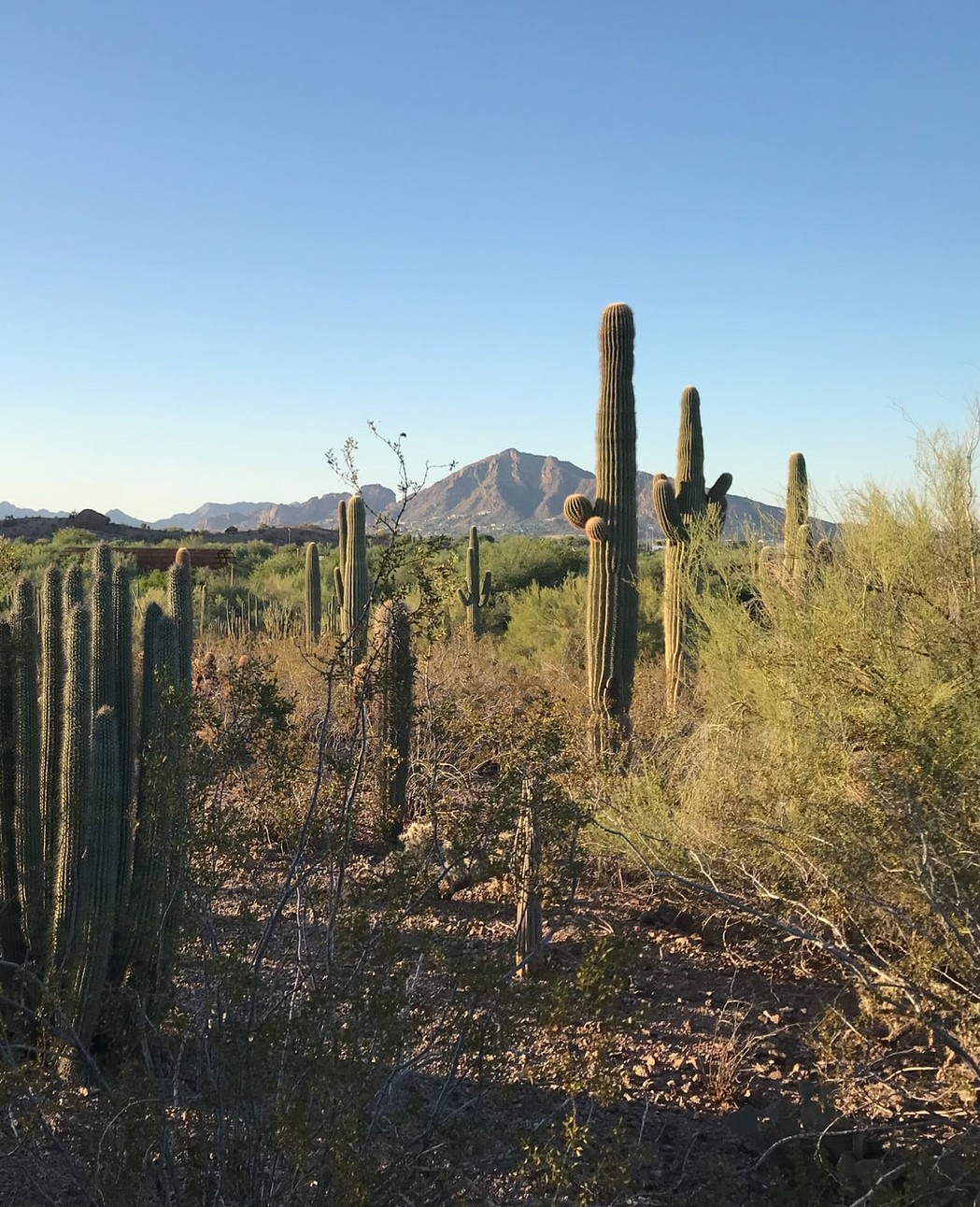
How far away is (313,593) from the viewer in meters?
17.5

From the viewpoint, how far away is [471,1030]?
3.22m

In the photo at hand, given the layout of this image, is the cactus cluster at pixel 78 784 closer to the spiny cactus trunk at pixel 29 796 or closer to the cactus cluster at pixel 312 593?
the spiny cactus trunk at pixel 29 796

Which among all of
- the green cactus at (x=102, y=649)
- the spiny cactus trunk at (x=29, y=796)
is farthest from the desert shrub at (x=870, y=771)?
the spiny cactus trunk at (x=29, y=796)

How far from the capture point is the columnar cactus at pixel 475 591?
58.2ft

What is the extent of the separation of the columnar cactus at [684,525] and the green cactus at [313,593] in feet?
23.2

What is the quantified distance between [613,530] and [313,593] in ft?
29.4

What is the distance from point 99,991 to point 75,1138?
1.32 meters

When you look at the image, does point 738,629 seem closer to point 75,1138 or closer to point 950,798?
point 950,798

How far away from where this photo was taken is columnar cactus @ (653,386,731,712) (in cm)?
993

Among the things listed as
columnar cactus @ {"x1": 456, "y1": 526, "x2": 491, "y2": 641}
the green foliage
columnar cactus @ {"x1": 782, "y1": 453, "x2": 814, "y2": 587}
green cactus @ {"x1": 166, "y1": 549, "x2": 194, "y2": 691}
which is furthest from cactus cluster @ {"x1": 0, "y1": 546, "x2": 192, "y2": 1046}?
the green foliage

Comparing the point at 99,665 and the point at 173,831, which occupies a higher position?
the point at 99,665

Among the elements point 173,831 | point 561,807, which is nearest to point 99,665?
point 173,831

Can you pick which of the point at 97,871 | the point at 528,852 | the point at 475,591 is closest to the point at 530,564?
the point at 475,591

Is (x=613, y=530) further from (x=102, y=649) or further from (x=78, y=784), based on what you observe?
(x=78, y=784)
